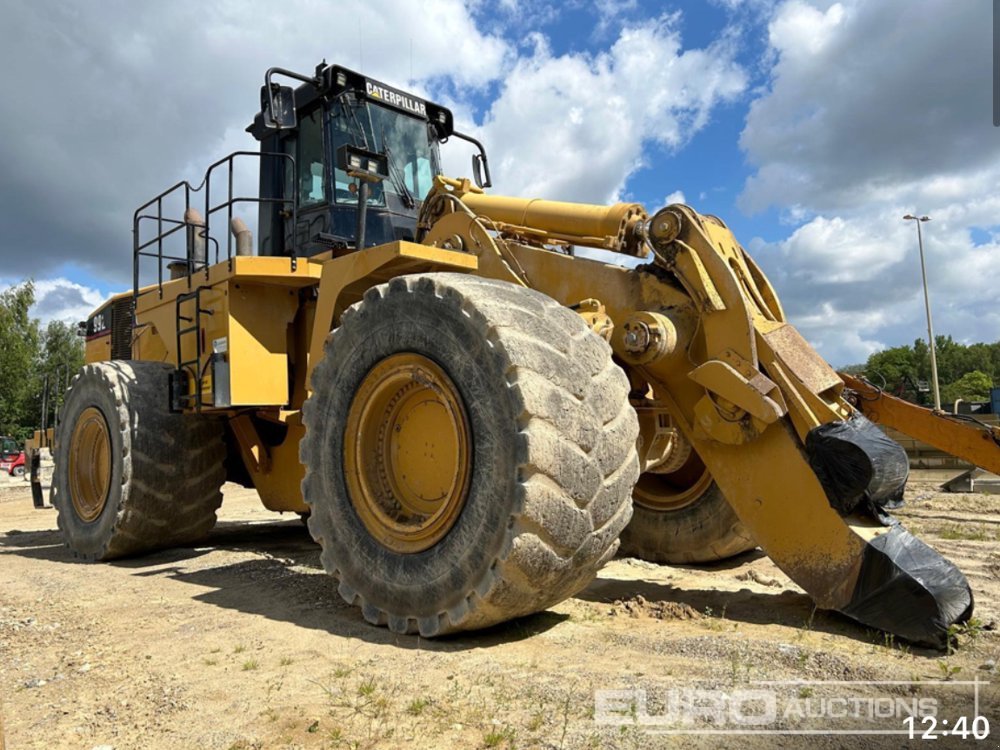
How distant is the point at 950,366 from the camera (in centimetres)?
7681

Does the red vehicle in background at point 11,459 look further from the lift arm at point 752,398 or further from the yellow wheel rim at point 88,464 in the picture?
the lift arm at point 752,398

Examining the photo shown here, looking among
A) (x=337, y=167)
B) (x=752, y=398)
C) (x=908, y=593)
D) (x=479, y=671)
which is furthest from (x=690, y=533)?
(x=337, y=167)

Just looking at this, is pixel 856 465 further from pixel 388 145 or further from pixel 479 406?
pixel 388 145

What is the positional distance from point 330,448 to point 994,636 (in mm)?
3486

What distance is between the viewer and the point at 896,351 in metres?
71.5

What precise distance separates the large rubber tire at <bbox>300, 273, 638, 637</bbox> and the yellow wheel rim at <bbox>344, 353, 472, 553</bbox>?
0.09 metres

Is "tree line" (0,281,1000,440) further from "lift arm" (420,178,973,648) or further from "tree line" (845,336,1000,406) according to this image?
"lift arm" (420,178,973,648)

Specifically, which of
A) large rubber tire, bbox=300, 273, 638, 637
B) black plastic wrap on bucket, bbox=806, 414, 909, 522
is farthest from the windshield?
black plastic wrap on bucket, bbox=806, 414, 909, 522

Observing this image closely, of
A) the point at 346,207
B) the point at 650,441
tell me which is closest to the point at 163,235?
the point at 346,207

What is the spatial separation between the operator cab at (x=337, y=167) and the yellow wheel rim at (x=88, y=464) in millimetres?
2210

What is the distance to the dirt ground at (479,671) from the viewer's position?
2770 millimetres

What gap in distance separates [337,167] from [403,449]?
2.99m
